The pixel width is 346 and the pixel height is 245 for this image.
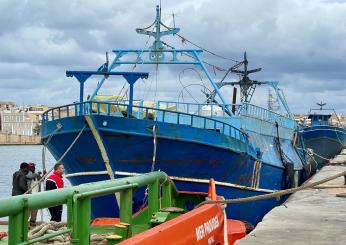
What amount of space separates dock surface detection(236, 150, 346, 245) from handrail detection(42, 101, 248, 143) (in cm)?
222

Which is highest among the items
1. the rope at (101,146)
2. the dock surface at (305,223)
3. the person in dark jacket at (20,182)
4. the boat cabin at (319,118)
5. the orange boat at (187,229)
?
the boat cabin at (319,118)

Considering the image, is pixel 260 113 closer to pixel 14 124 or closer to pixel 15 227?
pixel 15 227

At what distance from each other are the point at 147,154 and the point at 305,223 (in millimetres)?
4314

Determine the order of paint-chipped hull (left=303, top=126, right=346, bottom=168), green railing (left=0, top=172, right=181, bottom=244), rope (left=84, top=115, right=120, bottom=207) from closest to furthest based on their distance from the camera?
green railing (left=0, top=172, right=181, bottom=244) < rope (left=84, top=115, right=120, bottom=207) < paint-chipped hull (left=303, top=126, right=346, bottom=168)

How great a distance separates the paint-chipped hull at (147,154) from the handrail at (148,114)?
0.22 meters

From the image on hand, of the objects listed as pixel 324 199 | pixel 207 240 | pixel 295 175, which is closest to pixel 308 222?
pixel 207 240

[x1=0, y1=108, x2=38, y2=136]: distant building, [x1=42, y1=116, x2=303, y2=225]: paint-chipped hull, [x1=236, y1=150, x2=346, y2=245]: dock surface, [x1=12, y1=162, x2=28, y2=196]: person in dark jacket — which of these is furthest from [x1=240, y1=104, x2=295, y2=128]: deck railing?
[x1=0, y1=108, x2=38, y2=136]: distant building

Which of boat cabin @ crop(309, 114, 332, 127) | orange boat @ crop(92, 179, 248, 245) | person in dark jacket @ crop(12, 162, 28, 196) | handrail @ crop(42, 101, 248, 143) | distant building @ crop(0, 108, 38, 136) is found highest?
distant building @ crop(0, 108, 38, 136)

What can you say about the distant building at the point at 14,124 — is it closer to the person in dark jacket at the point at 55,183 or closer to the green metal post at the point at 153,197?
the person in dark jacket at the point at 55,183

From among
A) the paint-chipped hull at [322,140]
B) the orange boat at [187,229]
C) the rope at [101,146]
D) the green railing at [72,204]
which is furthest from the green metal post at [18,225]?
the paint-chipped hull at [322,140]

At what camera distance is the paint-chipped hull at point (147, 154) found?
11438mm

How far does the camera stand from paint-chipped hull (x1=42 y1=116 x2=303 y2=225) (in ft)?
37.5

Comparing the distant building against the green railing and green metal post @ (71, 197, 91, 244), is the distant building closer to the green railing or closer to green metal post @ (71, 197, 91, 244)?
the green railing

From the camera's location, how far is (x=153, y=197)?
7.73 meters
